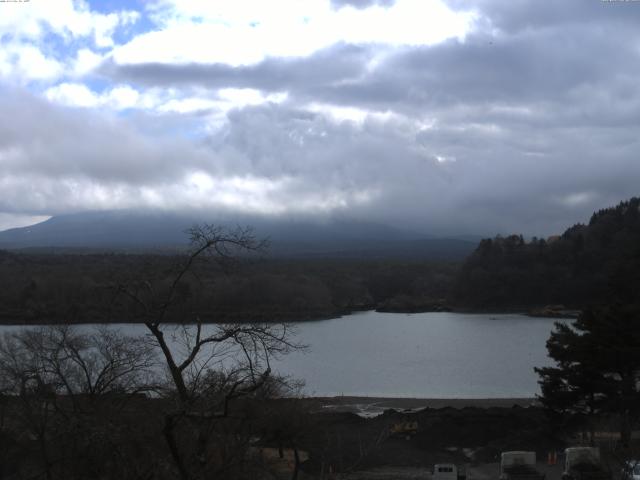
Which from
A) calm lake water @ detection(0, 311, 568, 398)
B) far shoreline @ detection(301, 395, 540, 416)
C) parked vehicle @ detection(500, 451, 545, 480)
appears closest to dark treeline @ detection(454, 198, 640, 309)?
calm lake water @ detection(0, 311, 568, 398)

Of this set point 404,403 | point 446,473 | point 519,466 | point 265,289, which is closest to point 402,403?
point 404,403

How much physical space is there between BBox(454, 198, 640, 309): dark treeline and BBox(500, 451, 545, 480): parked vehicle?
5320 cm

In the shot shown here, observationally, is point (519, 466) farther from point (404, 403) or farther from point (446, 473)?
point (404, 403)

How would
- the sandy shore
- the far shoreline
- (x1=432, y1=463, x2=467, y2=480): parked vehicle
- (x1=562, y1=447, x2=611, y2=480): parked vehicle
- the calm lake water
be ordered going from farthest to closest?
the calm lake water
the sandy shore
the far shoreline
(x1=432, y1=463, x2=467, y2=480): parked vehicle
(x1=562, y1=447, x2=611, y2=480): parked vehicle

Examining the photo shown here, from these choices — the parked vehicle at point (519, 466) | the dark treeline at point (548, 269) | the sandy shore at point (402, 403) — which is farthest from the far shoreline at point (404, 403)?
the dark treeline at point (548, 269)

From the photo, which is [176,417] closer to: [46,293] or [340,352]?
[340,352]

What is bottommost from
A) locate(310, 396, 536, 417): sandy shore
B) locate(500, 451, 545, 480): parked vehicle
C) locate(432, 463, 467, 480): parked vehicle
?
locate(310, 396, 536, 417): sandy shore

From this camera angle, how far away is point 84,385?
8.93 metres

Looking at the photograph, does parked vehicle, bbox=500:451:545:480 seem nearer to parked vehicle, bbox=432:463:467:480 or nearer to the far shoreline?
parked vehicle, bbox=432:463:467:480

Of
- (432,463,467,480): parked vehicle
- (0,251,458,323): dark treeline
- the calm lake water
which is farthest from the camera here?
(0,251,458,323): dark treeline

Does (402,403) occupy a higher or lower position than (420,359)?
lower

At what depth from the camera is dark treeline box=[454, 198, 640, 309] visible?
68.1 metres

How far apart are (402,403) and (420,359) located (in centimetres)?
1091

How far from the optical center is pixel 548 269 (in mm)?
70625
